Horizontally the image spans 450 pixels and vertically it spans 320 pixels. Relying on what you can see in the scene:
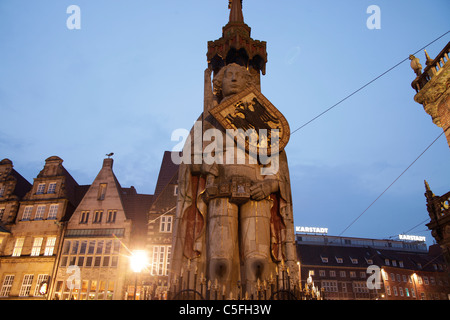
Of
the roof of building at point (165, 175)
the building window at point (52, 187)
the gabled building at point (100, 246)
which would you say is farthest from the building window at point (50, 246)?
the roof of building at point (165, 175)

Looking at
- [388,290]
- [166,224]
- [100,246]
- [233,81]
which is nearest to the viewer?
[233,81]

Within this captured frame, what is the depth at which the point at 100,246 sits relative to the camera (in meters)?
26.1

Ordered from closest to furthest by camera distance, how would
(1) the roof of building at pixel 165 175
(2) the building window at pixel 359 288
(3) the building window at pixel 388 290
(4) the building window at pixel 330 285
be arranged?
(1) the roof of building at pixel 165 175, (3) the building window at pixel 388 290, (4) the building window at pixel 330 285, (2) the building window at pixel 359 288

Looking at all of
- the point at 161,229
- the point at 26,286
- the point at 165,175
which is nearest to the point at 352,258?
the point at 165,175

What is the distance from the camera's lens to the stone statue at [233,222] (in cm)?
638

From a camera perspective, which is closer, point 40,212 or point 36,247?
point 36,247

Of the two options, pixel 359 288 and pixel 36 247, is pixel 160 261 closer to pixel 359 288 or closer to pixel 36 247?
pixel 36 247

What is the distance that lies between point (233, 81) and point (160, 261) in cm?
2067

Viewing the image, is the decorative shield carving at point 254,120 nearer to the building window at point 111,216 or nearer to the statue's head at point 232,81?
the statue's head at point 232,81

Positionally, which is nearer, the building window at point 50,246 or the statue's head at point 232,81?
the statue's head at point 232,81

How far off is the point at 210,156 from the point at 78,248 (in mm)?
23694
